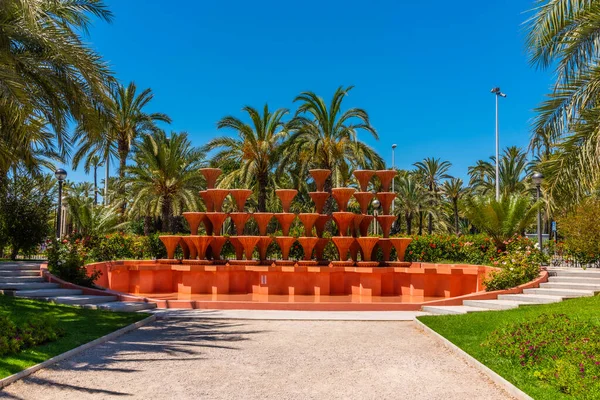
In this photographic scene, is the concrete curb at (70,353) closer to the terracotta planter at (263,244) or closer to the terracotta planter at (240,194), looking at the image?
the terracotta planter at (263,244)

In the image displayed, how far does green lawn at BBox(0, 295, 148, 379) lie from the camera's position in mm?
7279

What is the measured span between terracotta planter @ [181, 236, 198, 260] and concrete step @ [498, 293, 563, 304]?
1074cm

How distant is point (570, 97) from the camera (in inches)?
453

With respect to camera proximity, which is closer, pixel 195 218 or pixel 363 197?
pixel 363 197

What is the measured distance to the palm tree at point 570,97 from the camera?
1072 cm

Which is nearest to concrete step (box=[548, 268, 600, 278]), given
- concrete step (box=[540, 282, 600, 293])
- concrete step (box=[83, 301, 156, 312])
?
concrete step (box=[540, 282, 600, 293])

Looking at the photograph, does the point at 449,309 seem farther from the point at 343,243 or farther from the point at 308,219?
the point at 308,219

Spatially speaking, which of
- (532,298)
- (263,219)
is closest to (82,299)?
(263,219)

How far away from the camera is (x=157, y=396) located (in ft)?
20.2

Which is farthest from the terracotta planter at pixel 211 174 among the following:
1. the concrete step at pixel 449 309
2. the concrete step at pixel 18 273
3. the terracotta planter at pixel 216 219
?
the concrete step at pixel 449 309

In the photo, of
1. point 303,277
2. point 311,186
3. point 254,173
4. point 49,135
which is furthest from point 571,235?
point 311,186

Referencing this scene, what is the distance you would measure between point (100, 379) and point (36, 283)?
8893 millimetres

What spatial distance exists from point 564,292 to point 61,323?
11.8 meters

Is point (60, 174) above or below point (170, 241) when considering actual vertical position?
above
